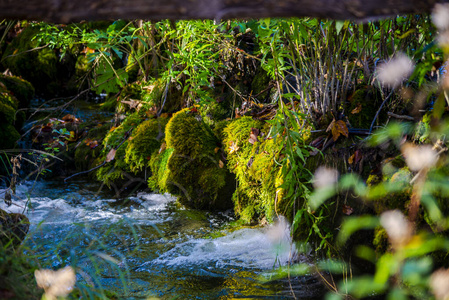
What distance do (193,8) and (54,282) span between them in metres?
1.17

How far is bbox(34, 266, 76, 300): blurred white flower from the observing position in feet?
4.58

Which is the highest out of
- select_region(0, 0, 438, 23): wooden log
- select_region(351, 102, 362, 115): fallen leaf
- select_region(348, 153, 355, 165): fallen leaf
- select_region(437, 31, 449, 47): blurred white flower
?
select_region(0, 0, 438, 23): wooden log

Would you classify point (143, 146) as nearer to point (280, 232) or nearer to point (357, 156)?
point (280, 232)

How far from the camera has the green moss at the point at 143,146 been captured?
520 centimetres

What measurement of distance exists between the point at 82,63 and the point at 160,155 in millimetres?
5389

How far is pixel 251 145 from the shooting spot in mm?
4172

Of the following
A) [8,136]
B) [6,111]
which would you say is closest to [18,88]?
[6,111]

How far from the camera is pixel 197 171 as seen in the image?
4586 millimetres

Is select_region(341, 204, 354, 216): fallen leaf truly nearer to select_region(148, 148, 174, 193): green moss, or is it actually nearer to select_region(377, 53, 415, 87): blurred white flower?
select_region(377, 53, 415, 87): blurred white flower

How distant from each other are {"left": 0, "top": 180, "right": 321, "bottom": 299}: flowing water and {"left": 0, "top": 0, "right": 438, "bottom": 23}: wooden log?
1.15 m

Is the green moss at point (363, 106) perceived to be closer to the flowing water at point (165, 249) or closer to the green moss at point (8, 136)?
the flowing water at point (165, 249)

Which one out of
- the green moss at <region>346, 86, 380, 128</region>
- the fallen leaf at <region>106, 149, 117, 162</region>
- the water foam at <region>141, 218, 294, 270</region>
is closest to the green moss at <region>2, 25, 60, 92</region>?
the fallen leaf at <region>106, 149, 117, 162</region>

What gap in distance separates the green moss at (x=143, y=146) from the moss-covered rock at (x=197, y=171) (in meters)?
0.59

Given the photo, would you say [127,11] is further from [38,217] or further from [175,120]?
[38,217]
